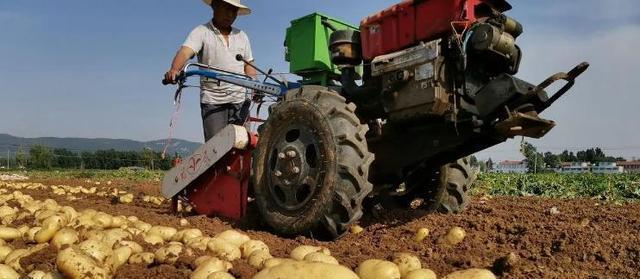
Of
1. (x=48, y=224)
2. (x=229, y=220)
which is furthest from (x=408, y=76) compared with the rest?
(x=48, y=224)

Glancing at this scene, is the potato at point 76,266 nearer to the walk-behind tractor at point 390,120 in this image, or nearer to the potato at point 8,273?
the potato at point 8,273

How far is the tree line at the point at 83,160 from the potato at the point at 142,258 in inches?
2208

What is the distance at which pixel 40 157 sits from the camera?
62.6m

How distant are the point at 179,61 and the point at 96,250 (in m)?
2.91

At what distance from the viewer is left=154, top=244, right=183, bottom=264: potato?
2804 millimetres

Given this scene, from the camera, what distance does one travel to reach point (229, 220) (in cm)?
464

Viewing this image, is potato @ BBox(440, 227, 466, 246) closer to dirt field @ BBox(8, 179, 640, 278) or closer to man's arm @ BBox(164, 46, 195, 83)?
dirt field @ BBox(8, 179, 640, 278)

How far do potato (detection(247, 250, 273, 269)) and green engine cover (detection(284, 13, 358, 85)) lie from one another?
2.73 meters

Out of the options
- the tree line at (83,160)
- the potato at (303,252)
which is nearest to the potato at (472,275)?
the potato at (303,252)

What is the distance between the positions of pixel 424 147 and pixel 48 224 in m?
2.79

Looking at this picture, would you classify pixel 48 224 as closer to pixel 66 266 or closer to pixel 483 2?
pixel 66 266

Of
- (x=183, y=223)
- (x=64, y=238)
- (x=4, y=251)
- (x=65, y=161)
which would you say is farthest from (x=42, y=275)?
(x=65, y=161)

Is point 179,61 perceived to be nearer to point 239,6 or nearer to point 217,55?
point 217,55

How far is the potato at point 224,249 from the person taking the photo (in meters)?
3.06
